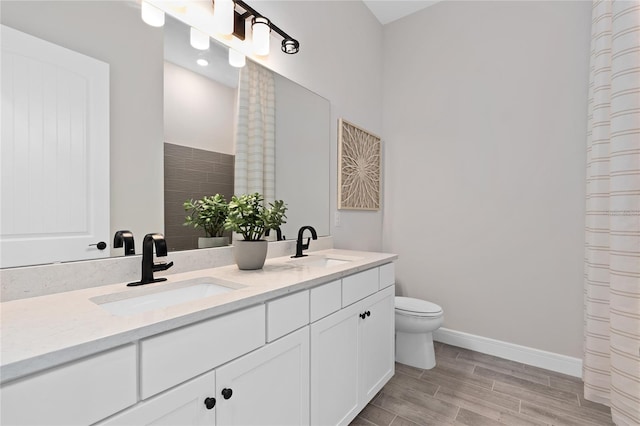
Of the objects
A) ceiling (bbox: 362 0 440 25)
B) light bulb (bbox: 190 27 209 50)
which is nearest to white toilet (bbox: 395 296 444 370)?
light bulb (bbox: 190 27 209 50)

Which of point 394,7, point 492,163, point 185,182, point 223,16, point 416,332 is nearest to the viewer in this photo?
point 185,182

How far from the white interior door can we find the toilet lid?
6.09ft

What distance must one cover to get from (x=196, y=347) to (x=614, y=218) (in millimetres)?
2119

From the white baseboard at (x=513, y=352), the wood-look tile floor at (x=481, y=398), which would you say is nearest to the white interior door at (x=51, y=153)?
the wood-look tile floor at (x=481, y=398)

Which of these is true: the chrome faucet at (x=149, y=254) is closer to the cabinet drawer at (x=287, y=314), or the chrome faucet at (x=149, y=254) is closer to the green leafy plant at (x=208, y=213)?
the green leafy plant at (x=208, y=213)

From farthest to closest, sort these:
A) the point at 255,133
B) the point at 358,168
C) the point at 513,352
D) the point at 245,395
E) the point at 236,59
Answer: the point at 358,168
the point at 513,352
the point at 255,133
the point at 236,59
the point at 245,395

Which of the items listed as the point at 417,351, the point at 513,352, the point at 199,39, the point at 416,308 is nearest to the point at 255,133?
the point at 199,39

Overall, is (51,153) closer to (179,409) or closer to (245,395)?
(179,409)

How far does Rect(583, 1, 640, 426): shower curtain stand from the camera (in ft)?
5.16

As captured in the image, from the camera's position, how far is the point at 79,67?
1.03m

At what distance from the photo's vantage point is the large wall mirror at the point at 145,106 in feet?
3.37

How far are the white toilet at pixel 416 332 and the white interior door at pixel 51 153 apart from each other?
6.13 ft

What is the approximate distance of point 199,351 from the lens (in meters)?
0.83

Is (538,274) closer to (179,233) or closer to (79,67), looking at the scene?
(179,233)
